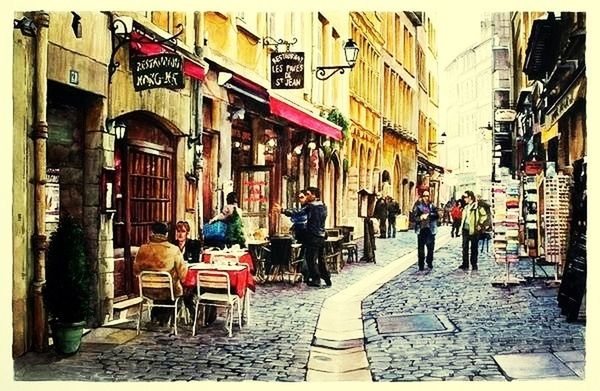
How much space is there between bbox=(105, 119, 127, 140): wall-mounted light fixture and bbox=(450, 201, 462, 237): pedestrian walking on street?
189cm

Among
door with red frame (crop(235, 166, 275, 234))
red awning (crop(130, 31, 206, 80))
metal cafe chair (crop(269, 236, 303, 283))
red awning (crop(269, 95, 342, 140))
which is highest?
red awning (crop(130, 31, 206, 80))

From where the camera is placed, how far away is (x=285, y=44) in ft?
15.4

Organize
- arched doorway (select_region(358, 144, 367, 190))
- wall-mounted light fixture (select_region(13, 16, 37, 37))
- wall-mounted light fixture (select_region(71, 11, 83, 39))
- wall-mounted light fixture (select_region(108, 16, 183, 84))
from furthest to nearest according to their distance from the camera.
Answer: arched doorway (select_region(358, 144, 367, 190)) → wall-mounted light fixture (select_region(108, 16, 183, 84)) → wall-mounted light fixture (select_region(71, 11, 83, 39)) → wall-mounted light fixture (select_region(13, 16, 37, 37))

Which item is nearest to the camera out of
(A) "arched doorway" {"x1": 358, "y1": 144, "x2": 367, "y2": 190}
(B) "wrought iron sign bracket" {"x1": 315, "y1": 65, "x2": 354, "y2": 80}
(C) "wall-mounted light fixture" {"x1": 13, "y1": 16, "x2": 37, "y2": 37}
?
(C) "wall-mounted light fixture" {"x1": 13, "y1": 16, "x2": 37, "y2": 37}

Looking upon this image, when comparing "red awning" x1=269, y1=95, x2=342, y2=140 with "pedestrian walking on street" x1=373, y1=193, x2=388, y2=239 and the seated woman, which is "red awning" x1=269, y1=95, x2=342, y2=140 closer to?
"pedestrian walking on street" x1=373, y1=193, x2=388, y2=239

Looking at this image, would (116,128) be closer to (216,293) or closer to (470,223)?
(216,293)

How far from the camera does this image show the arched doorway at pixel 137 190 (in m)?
4.70

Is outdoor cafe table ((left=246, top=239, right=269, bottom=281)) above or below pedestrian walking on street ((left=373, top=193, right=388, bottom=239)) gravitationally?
below

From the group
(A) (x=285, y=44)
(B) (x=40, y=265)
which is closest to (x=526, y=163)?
(A) (x=285, y=44)

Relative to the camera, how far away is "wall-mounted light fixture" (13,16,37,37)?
430cm

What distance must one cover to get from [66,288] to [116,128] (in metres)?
0.92

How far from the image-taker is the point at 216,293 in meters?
4.67

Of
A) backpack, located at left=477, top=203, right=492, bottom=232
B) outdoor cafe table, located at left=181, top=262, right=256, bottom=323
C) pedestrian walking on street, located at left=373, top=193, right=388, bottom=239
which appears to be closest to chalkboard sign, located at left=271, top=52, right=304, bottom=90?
pedestrian walking on street, located at left=373, top=193, right=388, bottom=239
